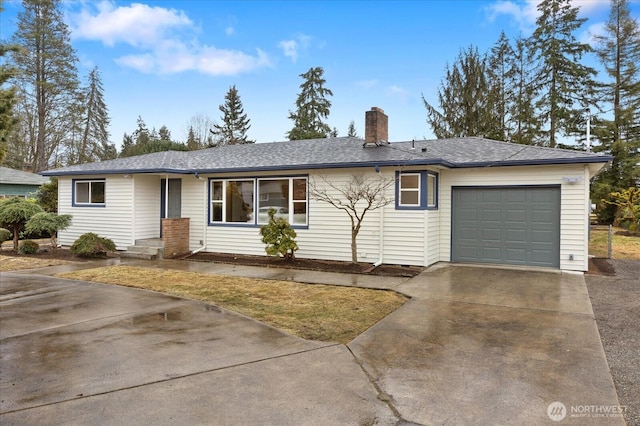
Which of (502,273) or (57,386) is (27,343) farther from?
(502,273)

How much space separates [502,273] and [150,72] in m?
21.5

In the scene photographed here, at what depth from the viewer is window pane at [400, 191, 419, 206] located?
10784 millimetres

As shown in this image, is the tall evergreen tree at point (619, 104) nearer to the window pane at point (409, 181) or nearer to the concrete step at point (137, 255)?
the window pane at point (409, 181)

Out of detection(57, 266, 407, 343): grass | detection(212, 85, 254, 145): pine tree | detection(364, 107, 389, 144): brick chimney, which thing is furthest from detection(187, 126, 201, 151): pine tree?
detection(57, 266, 407, 343): grass

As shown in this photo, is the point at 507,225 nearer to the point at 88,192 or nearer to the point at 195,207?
the point at 195,207

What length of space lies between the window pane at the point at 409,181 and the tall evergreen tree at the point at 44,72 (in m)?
27.7

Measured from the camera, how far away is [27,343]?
4.79 m

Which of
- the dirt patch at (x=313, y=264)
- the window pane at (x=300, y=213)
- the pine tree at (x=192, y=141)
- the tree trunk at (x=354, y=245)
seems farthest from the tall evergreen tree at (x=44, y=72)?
the tree trunk at (x=354, y=245)

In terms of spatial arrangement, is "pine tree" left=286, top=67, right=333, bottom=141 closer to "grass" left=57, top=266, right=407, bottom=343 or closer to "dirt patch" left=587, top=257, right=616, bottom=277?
"dirt patch" left=587, top=257, right=616, bottom=277

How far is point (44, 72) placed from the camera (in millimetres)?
28719

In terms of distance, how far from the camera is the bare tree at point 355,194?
35.2 feet

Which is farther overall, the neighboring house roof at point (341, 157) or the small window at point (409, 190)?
the small window at point (409, 190)

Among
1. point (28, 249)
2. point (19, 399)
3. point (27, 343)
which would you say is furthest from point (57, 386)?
point (28, 249)

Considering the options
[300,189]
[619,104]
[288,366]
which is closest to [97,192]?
[300,189]
